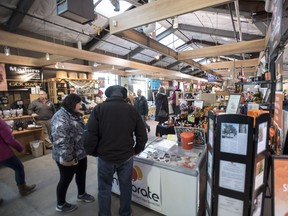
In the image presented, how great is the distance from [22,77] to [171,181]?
585 cm

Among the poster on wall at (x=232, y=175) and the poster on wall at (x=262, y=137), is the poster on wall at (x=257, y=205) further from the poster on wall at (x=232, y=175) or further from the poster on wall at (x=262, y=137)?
the poster on wall at (x=262, y=137)

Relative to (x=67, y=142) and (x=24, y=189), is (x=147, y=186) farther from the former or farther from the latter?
(x=24, y=189)

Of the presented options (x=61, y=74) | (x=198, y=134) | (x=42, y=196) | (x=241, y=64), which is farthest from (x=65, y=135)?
(x=241, y=64)

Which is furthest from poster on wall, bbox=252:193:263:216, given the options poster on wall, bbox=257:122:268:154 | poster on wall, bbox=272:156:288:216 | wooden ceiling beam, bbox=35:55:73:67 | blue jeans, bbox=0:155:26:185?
wooden ceiling beam, bbox=35:55:73:67

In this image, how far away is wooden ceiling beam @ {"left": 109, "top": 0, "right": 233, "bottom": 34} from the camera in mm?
1923

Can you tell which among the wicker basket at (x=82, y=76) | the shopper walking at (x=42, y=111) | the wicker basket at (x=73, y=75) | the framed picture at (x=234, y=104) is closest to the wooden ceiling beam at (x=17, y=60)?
the wicker basket at (x=73, y=75)

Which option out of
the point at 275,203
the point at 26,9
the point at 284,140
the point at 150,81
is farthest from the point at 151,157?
the point at 150,81

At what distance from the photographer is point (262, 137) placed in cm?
141

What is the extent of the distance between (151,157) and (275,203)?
1.25m

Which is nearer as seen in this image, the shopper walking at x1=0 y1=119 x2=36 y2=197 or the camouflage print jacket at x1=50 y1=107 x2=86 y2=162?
the camouflage print jacket at x1=50 y1=107 x2=86 y2=162

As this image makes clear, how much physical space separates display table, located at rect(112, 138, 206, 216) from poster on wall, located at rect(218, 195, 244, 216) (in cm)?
29

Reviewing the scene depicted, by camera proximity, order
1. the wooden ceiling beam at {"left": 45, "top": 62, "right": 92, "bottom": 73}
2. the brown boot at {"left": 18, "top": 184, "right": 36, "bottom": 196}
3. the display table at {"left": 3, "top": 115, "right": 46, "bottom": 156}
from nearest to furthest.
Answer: the brown boot at {"left": 18, "top": 184, "right": 36, "bottom": 196} → the display table at {"left": 3, "top": 115, "right": 46, "bottom": 156} → the wooden ceiling beam at {"left": 45, "top": 62, "right": 92, "bottom": 73}

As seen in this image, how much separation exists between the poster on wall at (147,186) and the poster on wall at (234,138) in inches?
34.6

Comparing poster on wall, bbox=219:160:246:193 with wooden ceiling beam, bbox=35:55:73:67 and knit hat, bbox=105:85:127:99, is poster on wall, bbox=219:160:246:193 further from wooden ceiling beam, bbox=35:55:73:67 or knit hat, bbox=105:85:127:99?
wooden ceiling beam, bbox=35:55:73:67
